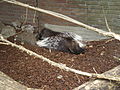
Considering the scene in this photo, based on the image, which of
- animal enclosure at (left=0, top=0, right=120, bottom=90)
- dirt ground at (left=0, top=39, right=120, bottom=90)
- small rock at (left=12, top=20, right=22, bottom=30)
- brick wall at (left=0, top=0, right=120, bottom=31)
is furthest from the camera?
small rock at (left=12, top=20, right=22, bottom=30)

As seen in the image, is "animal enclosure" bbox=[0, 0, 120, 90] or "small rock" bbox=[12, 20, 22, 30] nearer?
"animal enclosure" bbox=[0, 0, 120, 90]

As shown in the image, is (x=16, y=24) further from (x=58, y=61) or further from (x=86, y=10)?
(x=58, y=61)

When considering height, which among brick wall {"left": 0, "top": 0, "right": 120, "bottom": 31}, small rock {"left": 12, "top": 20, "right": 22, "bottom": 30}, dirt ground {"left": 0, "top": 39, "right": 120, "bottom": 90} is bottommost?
dirt ground {"left": 0, "top": 39, "right": 120, "bottom": 90}

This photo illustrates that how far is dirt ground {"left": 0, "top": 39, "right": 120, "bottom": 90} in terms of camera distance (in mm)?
3152

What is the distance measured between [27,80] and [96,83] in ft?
4.20

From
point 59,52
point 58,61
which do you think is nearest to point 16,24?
point 59,52

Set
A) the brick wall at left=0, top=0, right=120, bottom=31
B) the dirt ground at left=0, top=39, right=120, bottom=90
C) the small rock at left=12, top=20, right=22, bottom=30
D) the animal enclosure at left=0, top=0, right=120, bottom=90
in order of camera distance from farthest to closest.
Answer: the small rock at left=12, top=20, right=22, bottom=30 < the brick wall at left=0, top=0, right=120, bottom=31 < the dirt ground at left=0, top=39, right=120, bottom=90 < the animal enclosure at left=0, top=0, right=120, bottom=90

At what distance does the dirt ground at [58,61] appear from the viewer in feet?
10.3

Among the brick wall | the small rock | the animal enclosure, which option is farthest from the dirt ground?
the small rock

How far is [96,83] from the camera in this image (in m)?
2.31

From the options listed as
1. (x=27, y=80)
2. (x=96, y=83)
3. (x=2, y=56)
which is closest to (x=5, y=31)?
(x=2, y=56)

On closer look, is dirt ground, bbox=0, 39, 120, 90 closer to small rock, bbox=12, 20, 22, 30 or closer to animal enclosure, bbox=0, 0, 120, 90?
animal enclosure, bbox=0, 0, 120, 90

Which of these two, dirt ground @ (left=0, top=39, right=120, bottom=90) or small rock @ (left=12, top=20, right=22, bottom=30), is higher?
small rock @ (left=12, top=20, right=22, bottom=30)

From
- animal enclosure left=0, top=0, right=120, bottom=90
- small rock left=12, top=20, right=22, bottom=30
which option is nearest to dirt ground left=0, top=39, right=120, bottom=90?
animal enclosure left=0, top=0, right=120, bottom=90
